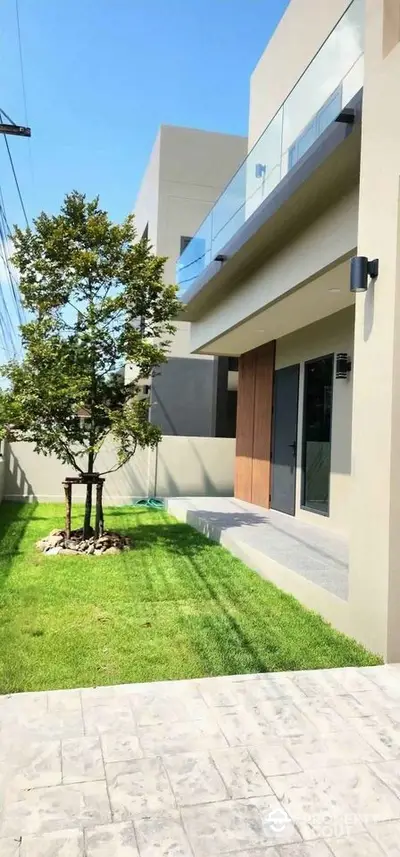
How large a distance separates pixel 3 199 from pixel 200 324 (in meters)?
4.24

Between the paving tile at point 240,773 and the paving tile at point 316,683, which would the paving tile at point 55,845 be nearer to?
the paving tile at point 240,773

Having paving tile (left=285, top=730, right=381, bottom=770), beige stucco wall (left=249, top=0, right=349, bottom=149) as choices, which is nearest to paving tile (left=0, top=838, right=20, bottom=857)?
paving tile (left=285, top=730, right=381, bottom=770)

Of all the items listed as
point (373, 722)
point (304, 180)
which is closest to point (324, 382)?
point (304, 180)

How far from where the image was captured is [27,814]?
2203 mm

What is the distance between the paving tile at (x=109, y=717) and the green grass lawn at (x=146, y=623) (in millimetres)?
283

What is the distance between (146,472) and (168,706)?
10115 millimetres

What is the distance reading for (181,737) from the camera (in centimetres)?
281

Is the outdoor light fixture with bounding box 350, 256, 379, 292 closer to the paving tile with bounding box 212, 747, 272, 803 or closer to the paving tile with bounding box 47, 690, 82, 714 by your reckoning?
the paving tile with bounding box 212, 747, 272, 803

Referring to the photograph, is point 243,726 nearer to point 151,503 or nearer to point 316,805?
point 316,805

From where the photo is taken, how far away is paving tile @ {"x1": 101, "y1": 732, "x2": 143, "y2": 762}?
2.61 meters

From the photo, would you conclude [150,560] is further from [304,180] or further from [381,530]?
[304,180]

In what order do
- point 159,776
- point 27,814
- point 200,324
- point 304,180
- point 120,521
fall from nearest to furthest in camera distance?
point 27,814, point 159,776, point 304,180, point 120,521, point 200,324

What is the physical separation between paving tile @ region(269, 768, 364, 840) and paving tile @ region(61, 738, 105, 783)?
731 millimetres

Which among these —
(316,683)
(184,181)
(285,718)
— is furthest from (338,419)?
(184,181)
